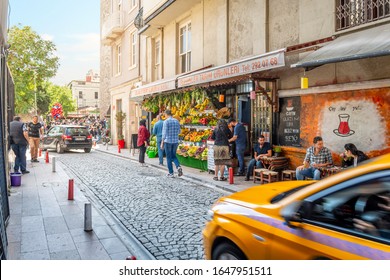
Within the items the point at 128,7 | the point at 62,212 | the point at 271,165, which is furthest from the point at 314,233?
the point at 128,7

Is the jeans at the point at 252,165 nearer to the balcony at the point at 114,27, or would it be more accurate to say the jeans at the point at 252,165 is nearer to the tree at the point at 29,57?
the tree at the point at 29,57

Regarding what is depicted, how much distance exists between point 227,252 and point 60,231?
3.34 meters

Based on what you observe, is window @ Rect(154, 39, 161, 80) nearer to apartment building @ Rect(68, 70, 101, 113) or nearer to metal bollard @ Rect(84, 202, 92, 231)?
metal bollard @ Rect(84, 202, 92, 231)

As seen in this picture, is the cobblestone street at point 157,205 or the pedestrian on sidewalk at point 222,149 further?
the pedestrian on sidewalk at point 222,149

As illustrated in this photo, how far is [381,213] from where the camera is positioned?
7.70 feet

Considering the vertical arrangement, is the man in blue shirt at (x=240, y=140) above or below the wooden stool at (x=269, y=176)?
above

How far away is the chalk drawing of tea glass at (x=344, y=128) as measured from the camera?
25.5ft

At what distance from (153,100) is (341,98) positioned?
10.00 m

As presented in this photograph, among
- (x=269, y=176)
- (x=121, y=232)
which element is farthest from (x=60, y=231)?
(x=269, y=176)

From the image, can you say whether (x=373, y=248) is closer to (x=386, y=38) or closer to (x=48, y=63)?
(x=386, y=38)

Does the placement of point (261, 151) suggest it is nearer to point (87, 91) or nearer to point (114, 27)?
point (114, 27)

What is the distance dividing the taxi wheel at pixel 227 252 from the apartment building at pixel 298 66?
409 cm

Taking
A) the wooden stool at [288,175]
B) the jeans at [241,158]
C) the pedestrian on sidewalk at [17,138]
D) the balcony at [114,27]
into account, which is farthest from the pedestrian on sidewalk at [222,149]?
the balcony at [114,27]

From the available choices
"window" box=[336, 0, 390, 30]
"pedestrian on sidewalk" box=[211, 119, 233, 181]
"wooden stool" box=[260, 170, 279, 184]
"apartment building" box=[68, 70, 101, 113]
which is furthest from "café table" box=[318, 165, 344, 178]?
"apartment building" box=[68, 70, 101, 113]
